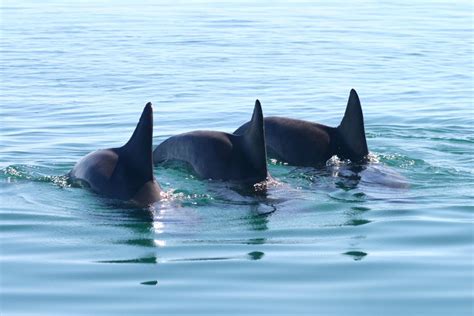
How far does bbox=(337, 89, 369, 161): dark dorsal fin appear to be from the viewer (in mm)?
15727

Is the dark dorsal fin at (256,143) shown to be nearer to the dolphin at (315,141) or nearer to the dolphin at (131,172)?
the dolphin at (131,172)

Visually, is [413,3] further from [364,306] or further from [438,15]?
[364,306]

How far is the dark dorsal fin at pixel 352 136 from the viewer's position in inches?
619

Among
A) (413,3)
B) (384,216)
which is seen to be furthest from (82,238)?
(413,3)

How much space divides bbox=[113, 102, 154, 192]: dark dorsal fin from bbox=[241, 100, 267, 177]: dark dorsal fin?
1465 millimetres

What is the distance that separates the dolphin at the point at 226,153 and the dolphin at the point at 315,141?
1057mm

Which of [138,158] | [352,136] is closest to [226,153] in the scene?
[138,158]

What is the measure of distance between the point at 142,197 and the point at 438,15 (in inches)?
1428

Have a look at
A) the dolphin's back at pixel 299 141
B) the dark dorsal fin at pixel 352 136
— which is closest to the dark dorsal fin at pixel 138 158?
the dolphin's back at pixel 299 141

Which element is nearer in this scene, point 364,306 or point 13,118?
point 364,306

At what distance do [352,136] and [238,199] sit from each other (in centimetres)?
296

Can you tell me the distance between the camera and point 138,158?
13.2 metres

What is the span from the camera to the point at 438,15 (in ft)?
156

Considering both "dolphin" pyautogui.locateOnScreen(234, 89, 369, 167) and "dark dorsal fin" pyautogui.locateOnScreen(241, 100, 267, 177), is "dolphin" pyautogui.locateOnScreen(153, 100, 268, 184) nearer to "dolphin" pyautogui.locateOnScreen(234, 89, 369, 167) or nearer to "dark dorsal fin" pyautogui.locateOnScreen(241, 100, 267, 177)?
"dark dorsal fin" pyautogui.locateOnScreen(241, 100, 267, 177)
